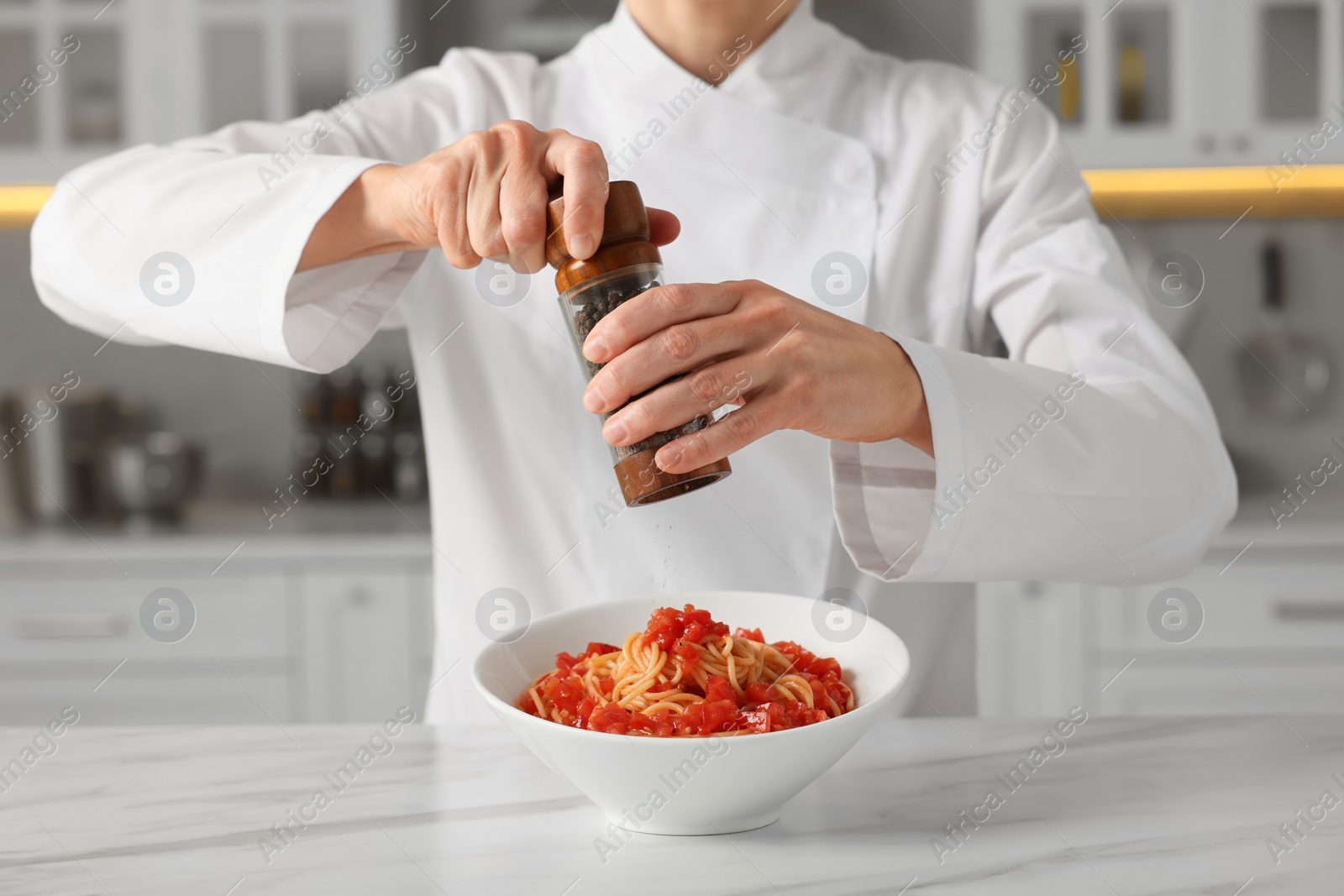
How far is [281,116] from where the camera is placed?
240 cm

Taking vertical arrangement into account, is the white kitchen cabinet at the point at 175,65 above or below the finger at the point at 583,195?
above

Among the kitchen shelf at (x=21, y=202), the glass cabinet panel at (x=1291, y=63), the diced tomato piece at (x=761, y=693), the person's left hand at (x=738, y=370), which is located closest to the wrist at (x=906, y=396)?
the person's left hand at (x=738, y=370)

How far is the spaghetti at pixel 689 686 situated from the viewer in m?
0.74

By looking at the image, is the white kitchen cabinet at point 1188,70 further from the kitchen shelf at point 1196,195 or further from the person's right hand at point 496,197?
the person's right hand at point 496,197

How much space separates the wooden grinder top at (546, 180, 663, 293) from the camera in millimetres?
747

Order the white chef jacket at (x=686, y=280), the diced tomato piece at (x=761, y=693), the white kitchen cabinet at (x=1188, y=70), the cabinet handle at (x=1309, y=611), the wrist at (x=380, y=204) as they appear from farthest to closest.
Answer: the white kitchen cabinet at (x=1188, y=70) → the cabinet handle at (x=1309, y=611) → the white chef jacket at (x=686, y=280) → the wrist at (x=380, y=204) → the diced tomato piece at (x=761, y=693)

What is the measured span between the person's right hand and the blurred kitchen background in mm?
1431

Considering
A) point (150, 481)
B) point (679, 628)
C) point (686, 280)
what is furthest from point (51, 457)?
point (679, 628)

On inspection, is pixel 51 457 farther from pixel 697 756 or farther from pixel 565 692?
pixel 697 756

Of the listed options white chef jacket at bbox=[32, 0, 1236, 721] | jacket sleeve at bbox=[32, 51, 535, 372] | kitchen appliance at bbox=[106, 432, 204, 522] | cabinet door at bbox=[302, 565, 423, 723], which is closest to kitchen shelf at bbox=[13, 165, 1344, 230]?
kitchen appliance at bbox=[106, 432, 204, 522]

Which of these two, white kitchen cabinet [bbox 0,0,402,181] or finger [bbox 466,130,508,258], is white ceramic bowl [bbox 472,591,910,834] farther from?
white kitchen cabinet [bbox 0,0,402,181]

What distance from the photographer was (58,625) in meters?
2.31

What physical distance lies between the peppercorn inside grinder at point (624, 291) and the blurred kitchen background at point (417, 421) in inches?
61.1

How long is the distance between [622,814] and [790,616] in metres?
0.24
